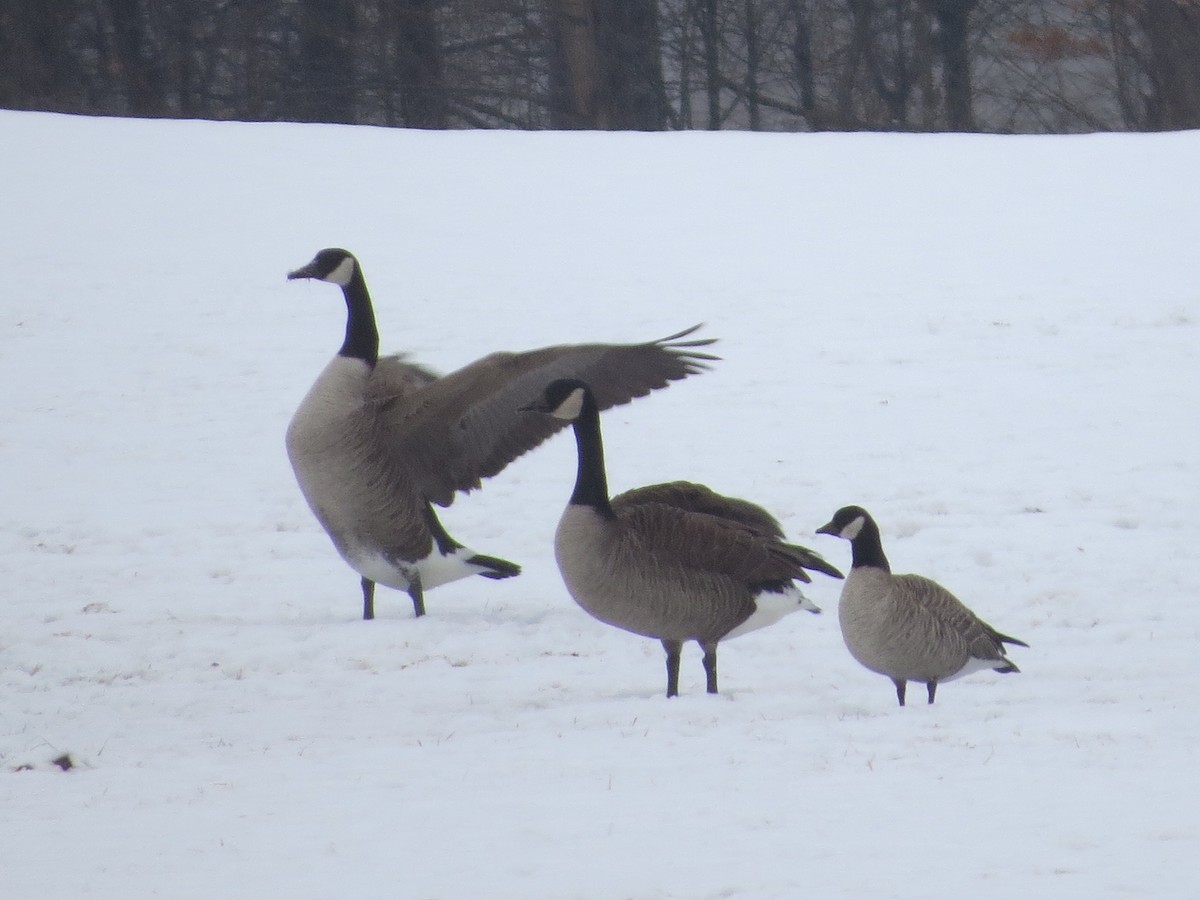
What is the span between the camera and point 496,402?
21.8ft

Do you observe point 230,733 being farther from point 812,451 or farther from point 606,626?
point 812,451

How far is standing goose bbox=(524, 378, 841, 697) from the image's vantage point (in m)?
5.29

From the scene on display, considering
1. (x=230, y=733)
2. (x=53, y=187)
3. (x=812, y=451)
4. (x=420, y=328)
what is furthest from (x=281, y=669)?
(x=53, y=187)

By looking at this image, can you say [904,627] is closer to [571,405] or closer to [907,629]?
[907,629]

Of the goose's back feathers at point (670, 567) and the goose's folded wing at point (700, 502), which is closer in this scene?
the goose's back feathers at point (670, 567)

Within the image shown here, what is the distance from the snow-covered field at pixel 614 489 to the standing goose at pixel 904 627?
0.19 metres

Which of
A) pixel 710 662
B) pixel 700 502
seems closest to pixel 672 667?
pixel 710 662

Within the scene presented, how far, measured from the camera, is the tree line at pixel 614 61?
2438 cm

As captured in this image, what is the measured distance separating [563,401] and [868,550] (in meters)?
1.26

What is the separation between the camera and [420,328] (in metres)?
13.0

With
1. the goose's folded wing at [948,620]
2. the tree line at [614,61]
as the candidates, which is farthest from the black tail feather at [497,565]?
the tree line at [614,61]

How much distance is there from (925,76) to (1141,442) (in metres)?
16.6

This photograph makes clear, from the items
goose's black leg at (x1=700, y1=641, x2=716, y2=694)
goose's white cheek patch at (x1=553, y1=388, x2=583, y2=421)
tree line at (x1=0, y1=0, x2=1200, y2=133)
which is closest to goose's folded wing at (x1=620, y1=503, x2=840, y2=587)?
goose's black leg at (x1=700, y1=641, x2=716, y2=694)

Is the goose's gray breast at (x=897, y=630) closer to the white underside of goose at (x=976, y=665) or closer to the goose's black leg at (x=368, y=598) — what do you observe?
the white underside of goose at (x=976, y=665)
